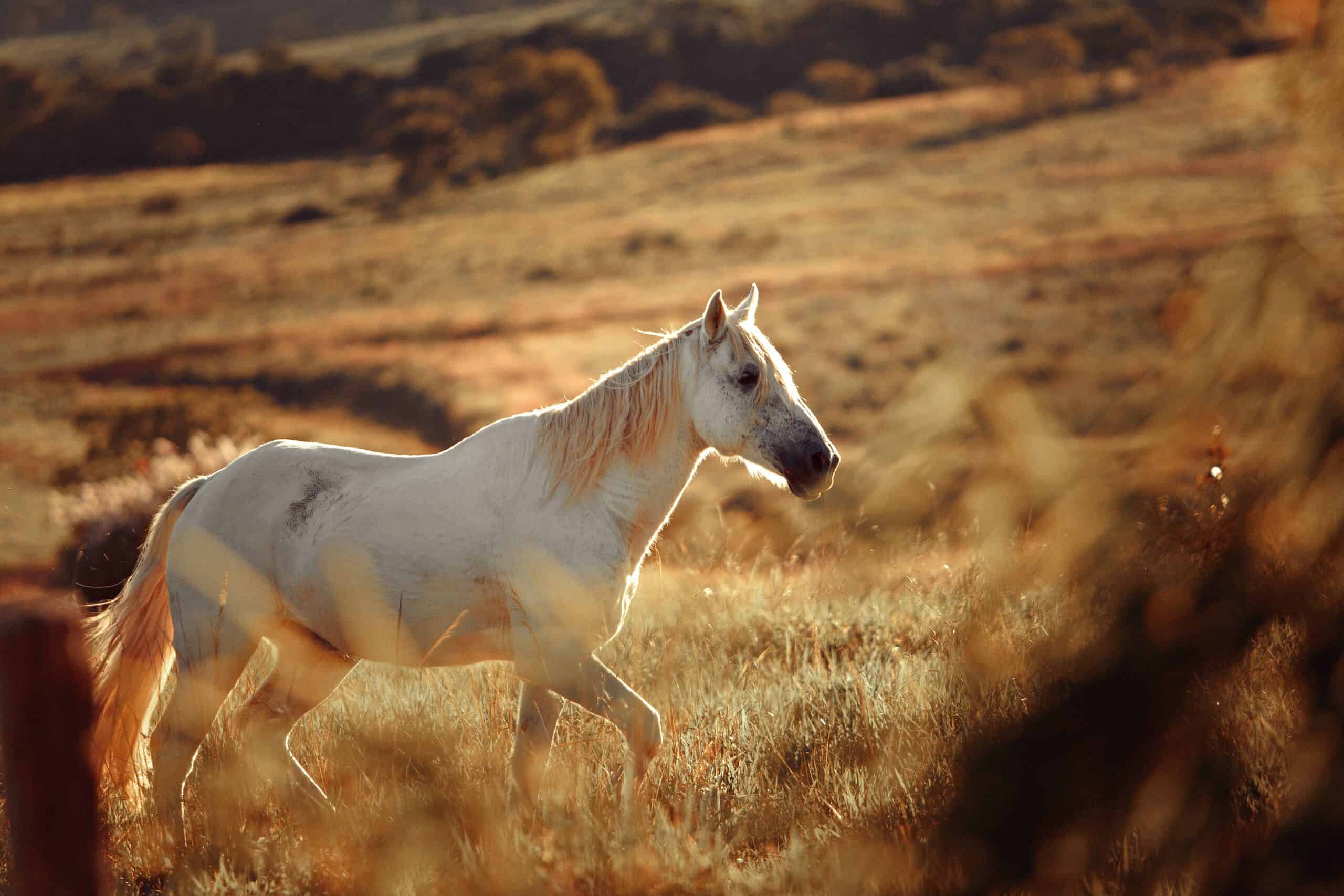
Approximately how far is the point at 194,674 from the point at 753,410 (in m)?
2.35

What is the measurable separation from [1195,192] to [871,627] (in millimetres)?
44877

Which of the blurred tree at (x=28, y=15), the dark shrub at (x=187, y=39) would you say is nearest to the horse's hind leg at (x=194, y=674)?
the dark shrub at (x=187, y=39)

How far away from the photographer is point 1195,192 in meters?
43.5

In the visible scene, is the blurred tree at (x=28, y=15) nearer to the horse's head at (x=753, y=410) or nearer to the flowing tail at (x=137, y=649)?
the flowing tail at (x=137, y=649)

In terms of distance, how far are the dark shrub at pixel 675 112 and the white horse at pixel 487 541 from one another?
59259 millimetres

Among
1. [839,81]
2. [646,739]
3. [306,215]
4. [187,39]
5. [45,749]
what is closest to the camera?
[45,749]

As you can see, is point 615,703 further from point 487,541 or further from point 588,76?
point 588,76

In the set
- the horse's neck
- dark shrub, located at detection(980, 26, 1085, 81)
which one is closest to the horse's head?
the horse's neck

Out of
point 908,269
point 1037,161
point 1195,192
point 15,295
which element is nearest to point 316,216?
point 15,295

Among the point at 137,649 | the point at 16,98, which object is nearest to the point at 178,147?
the point at 16,98

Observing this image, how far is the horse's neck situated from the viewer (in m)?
3.74

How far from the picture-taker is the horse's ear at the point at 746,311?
3807mm

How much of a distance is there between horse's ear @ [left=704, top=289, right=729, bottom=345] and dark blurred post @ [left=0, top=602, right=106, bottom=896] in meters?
2.10

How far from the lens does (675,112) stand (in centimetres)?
6134
